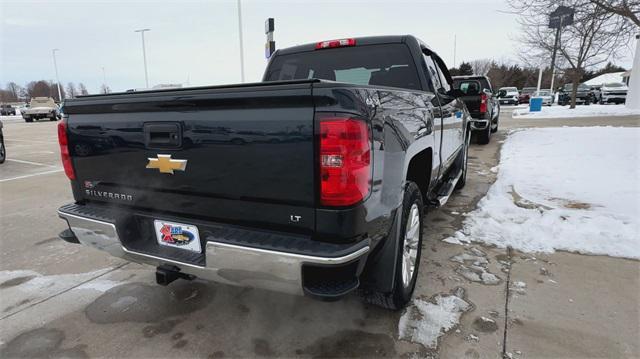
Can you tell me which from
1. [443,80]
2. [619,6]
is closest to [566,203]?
[443,80]

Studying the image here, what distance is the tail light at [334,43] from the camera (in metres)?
3.74

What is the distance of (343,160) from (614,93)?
1407 inches

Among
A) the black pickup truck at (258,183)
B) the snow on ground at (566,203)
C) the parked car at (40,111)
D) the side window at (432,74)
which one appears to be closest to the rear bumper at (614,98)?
the snow on ground at (566,203)

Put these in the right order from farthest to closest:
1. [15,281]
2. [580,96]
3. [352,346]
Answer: [580,96] < [15,281] < [352,346]

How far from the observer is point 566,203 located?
15.9 feet

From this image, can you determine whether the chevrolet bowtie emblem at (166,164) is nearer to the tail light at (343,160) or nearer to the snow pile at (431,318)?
the tail light at (343,160)

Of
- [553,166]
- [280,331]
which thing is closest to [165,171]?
[280,331]

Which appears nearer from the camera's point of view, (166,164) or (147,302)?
(166,164)

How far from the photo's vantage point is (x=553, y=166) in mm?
6848

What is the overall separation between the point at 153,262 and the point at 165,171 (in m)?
0.56

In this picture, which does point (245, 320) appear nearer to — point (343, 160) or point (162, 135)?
point (162, 135)

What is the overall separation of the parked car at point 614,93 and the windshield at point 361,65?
110ft

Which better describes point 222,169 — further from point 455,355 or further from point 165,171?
point 455,355

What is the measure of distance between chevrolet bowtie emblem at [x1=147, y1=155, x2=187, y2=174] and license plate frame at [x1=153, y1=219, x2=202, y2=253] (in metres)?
0.32
